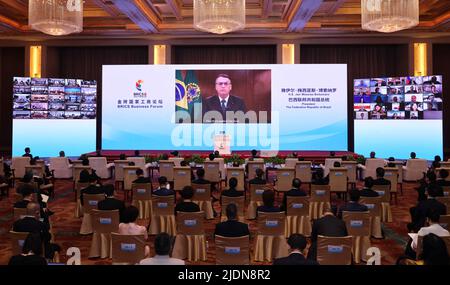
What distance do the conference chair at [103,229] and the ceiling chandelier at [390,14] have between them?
21.1 ft

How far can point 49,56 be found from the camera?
16.1 m

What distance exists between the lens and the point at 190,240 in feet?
17.0

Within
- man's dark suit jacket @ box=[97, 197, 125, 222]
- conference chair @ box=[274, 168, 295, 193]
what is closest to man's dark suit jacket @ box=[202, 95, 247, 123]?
conference chair @ box=[274, 168, 295, 193]

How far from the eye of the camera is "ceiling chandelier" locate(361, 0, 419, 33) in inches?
301

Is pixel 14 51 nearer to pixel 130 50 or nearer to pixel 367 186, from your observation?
pixel 130 50

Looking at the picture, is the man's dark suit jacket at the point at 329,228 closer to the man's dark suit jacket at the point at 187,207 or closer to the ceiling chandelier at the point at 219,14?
Result: the man's dark suit jacket at the point at 187,207

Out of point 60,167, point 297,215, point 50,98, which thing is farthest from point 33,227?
point 50,98

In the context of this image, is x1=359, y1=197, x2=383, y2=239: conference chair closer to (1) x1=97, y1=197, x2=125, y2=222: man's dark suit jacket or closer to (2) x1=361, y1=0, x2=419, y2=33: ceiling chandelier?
(1) x1=97, y1=197, x2=125, y2=222: man's dark suit jacket

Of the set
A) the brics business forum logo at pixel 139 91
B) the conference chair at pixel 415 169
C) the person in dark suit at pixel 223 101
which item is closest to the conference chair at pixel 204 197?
the conference chair at pixel 415 169

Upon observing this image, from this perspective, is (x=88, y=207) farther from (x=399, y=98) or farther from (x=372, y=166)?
(x=399, y=98)

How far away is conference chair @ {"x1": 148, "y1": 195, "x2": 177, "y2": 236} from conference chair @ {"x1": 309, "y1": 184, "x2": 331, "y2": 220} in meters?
2.69

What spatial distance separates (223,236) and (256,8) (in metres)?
11.5
